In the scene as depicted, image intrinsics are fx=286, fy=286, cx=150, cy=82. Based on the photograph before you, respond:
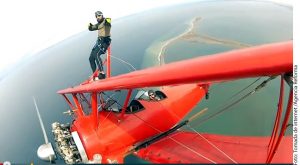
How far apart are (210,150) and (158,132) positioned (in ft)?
5.59

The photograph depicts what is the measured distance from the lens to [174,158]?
6359mm

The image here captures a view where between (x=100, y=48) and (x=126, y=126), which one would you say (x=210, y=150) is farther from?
(x=100, y=48)

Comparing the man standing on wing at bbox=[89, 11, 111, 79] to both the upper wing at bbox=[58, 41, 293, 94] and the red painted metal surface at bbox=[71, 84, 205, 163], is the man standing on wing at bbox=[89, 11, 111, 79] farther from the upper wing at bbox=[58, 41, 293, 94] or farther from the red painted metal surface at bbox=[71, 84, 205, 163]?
the upper wing at bbox=[58, 41, 293, 94]

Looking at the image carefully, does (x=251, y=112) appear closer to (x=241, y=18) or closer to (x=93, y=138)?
(x=93, y=138)

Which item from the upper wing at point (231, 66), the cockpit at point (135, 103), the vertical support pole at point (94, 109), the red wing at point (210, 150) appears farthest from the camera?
the cockpit at point (135, 103)

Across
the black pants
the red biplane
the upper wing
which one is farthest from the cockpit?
the upper wing

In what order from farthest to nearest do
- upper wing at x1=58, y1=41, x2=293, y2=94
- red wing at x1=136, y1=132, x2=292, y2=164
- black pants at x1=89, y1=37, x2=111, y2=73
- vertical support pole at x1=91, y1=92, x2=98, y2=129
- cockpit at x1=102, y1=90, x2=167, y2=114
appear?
black pants at x1=89, y1=37, x2=111, y2=73 → cockpit at x1=102, y1=90, x2=167, y2=114 → vertical support pole at x1=91, y1=92, x2=98, y2=129 → red wing at x1=136, y1=132, x2=292, y2=164 → upper wing at x1=58, y1=41, x2=293, y2=94

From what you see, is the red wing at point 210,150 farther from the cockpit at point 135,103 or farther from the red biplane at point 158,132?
the cockpit at point 135,103

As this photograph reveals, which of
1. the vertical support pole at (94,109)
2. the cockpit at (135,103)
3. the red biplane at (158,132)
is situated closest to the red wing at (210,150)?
the red biplane at (158,132)

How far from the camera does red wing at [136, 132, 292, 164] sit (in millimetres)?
5691

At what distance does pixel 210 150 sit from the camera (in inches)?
253

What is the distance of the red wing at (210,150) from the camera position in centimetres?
569

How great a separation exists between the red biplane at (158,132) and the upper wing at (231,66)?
2cm

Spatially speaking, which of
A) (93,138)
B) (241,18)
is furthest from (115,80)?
(241,18)
